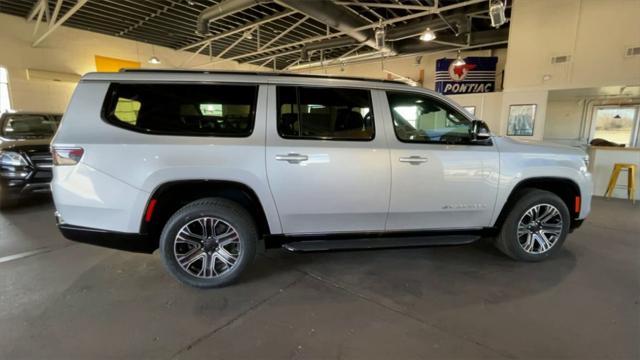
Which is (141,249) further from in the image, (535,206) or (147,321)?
(535,206)

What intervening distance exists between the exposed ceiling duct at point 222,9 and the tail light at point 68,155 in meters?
5.51

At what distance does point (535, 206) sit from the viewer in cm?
277

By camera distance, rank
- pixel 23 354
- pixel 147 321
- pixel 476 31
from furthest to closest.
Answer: pixel 476 31, pixel 147 321, pixel 23 354

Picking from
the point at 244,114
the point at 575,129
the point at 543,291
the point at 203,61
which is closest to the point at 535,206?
the point at 543,291

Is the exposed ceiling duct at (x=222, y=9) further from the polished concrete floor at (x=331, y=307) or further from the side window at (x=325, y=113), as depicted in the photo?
the polished concrete floor at (x=331, y=307)

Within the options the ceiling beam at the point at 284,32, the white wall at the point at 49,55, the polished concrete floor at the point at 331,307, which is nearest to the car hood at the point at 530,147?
the polished concrete floor at the point at 331,307

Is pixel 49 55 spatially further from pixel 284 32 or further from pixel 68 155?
pixel 68 155

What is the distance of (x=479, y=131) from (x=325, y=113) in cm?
131

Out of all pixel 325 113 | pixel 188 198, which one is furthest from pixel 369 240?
pixel 188 198

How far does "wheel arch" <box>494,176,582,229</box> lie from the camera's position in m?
2.72

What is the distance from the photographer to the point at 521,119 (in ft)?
22.5

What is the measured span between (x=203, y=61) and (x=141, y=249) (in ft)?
42.8

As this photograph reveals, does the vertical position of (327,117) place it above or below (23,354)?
above

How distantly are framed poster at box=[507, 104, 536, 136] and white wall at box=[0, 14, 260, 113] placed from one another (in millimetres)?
12609
